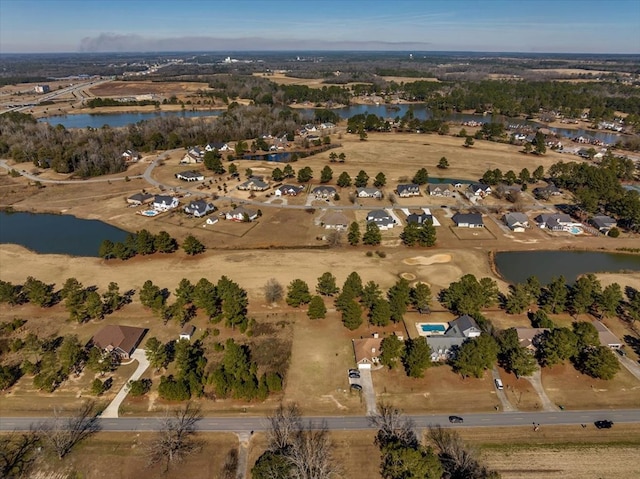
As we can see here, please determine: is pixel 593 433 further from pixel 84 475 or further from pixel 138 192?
pixel 138 192

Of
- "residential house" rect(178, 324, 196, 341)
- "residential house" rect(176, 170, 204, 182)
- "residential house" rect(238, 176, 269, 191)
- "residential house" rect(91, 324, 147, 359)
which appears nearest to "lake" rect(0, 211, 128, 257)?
"residential house" rect(176, 170, 204, 182)

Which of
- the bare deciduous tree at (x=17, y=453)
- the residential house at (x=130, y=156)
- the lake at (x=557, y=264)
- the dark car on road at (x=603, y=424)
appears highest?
the residential house at (x=130, y=156)

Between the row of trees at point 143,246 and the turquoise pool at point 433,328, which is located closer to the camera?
the turquoise pool at point 433,328

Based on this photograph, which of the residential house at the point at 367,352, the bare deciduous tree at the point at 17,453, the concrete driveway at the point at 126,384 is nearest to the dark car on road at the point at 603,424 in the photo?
the residential house at the point at 367,352

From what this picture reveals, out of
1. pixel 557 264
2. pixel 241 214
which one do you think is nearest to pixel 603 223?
pixel 557 264

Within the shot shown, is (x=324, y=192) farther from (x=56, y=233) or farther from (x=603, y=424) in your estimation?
(x=603, y=424)

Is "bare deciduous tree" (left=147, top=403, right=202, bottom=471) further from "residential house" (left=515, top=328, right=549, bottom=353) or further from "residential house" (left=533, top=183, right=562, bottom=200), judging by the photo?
"residential house" (left=533, top=183, right=562, bottom=200)

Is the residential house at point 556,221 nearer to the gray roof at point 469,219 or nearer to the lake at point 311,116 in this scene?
the gray roof at point 469,219
